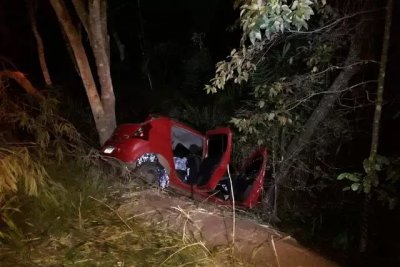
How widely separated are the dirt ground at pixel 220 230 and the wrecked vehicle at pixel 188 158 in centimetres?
78

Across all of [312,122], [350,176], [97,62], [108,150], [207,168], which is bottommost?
[207,168]

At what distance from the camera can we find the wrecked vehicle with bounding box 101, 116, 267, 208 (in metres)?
6.91

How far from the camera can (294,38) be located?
7.28m

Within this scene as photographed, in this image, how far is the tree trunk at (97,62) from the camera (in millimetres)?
6844

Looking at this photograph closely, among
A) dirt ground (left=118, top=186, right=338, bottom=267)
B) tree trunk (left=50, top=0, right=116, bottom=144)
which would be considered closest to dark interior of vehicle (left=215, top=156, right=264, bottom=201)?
dirt ground (left=118, top=186, right=338, bottom=267)

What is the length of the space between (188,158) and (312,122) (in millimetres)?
2133

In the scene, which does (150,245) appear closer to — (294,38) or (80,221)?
(80,221)

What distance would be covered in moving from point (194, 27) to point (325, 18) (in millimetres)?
11797

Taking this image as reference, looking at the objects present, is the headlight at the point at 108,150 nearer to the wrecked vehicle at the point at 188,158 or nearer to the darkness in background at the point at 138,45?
the wrecked vehicle at the point at 188,158

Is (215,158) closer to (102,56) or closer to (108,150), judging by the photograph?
(108,150)

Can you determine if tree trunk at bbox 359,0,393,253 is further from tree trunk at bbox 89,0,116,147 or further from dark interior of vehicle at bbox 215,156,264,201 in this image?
tree trunk at bbox 89,0,116,147

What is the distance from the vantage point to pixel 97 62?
7113 mm

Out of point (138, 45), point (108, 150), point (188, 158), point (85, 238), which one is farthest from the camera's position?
point (138, 45)

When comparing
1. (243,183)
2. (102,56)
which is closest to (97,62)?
(102,56)
